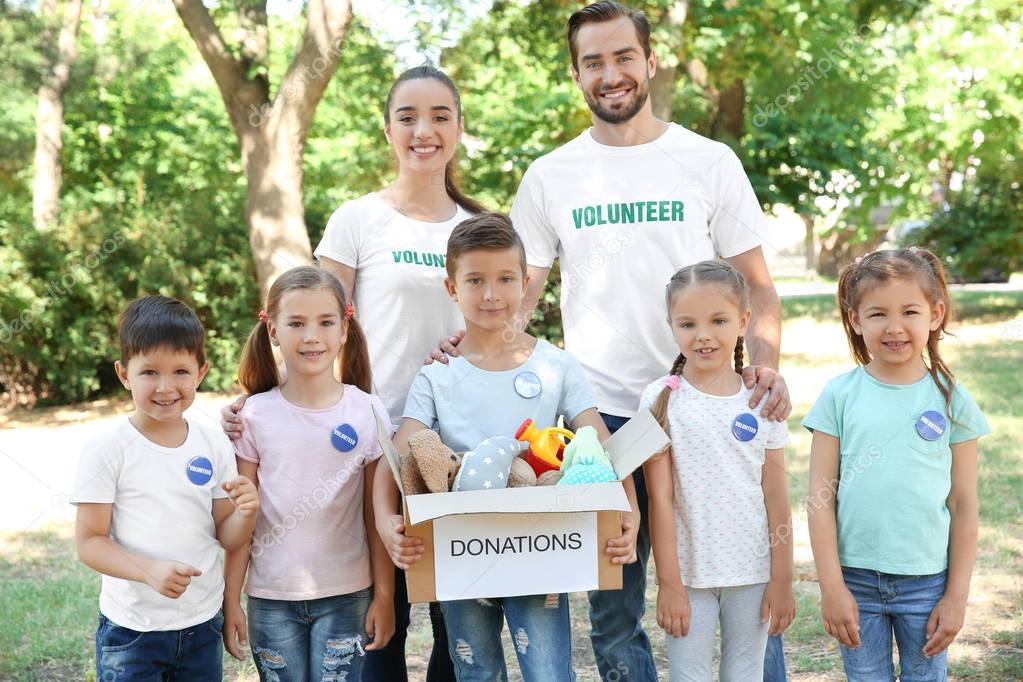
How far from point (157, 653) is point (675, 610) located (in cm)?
134

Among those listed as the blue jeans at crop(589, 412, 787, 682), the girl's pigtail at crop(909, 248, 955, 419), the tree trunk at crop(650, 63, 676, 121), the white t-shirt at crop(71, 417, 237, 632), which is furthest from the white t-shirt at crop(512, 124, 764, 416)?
the tree trunk at crop(650, 63, 676, 121)

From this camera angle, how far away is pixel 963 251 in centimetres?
1623

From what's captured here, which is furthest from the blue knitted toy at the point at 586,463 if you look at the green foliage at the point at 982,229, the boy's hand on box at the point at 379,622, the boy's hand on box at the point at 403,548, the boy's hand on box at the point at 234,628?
the green foliage at the point at 982,229

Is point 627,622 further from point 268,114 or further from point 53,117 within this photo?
point 53,117

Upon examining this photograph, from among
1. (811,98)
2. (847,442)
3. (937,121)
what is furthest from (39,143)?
(937,121)

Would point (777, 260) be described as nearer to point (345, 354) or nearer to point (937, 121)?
point (937, 121)

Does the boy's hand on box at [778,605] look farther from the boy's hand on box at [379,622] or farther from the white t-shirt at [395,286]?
the white t-shirt at [395,286]

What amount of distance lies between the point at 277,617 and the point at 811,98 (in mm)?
10714

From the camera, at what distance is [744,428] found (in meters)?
2.79

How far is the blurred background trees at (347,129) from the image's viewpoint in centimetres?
1034

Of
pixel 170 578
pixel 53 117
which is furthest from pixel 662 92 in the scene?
pixel 170 578

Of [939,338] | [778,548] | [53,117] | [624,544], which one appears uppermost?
[53,117]

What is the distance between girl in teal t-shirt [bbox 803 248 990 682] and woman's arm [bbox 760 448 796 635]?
0.08 meters

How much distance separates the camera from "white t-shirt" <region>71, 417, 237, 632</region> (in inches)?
101
